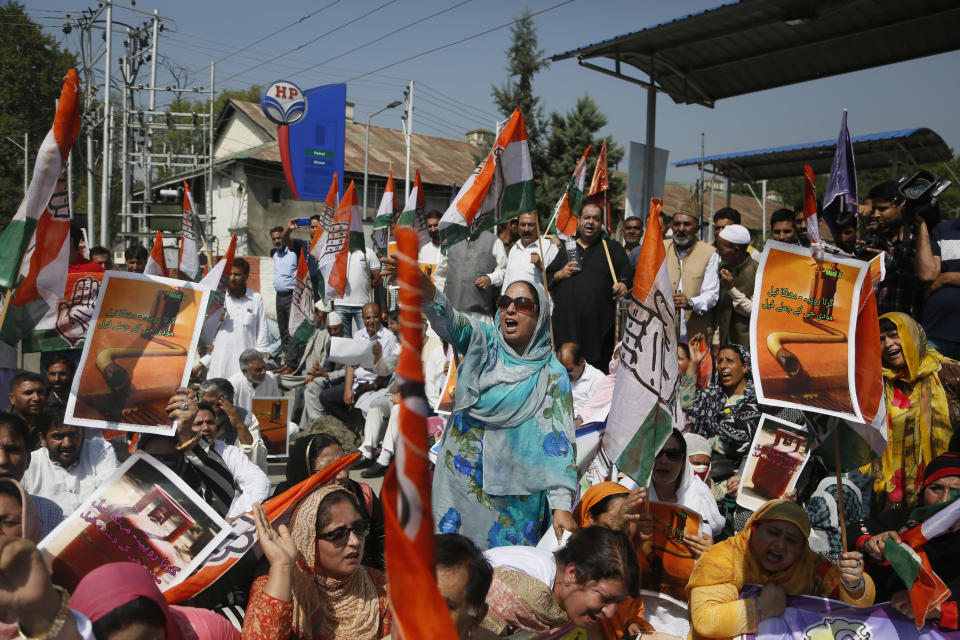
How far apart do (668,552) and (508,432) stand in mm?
947

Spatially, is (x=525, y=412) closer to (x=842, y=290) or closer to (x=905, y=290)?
(x=842, y=290)

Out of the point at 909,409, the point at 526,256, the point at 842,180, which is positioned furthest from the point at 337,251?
the point at 909,409

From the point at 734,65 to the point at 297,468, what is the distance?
6370 millimetres

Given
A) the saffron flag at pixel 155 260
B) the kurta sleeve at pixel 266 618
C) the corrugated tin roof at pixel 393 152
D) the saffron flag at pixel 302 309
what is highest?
the corrugated tin roof at pixel 393 152

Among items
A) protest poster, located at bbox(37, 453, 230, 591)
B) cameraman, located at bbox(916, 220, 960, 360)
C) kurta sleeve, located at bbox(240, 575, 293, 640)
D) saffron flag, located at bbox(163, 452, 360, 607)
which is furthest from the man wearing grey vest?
kurta sleeve, located at bbox(240, 575, 293, 640)

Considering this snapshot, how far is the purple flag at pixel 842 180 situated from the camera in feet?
17.1

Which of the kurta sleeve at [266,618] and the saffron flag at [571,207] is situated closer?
the kurta sleeve at [266,618]

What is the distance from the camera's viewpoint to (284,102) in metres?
18.1

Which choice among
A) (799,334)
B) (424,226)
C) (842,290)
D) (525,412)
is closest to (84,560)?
(525,412)

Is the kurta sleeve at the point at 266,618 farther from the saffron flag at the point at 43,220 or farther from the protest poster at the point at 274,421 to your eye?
the protest poster at the point at 274,421

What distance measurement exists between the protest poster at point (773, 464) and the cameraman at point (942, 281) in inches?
56.8

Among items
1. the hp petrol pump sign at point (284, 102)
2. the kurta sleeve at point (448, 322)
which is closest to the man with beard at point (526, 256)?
the kurta sleeve at point (448, 322)

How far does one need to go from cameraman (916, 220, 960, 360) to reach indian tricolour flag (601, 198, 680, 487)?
7.63 feet

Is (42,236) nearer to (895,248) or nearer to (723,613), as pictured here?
(723,613)
